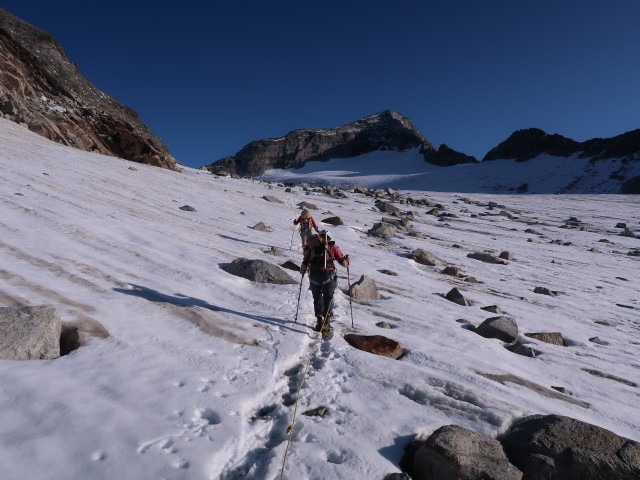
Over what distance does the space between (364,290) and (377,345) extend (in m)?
2.64

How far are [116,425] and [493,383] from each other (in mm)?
4316

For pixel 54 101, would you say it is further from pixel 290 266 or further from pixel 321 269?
pixel 321 269

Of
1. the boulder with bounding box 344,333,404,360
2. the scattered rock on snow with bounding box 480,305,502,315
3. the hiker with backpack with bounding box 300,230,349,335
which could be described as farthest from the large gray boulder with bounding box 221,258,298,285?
the scattered rock on snow with bounding box 480,305,502,315

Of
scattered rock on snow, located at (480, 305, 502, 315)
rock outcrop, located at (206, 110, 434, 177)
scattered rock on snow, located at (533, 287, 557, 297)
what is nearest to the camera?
scattered rock on snow, located at (480, 305, 502, 315)

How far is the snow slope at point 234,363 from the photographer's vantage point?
2.99 meters

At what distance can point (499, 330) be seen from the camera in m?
6.59

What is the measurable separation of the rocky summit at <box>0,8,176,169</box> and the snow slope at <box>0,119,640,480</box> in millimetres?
17449

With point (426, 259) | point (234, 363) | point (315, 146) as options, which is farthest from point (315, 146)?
point (234, 363)

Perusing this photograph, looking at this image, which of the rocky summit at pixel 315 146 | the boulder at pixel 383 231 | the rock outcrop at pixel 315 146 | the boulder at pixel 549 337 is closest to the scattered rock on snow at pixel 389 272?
the boulder at pixel 549 337

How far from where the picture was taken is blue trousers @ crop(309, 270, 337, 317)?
239 inches

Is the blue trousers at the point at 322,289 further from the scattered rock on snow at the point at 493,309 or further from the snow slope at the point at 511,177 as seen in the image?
the snow slope at the point at 511,177

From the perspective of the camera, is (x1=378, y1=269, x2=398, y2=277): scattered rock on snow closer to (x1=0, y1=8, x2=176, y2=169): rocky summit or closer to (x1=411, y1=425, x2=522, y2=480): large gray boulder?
(x1=411, y1=425, x2=522, y2=480): large gray boulder

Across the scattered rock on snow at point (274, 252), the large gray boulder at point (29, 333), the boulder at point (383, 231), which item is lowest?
the boulder at point (383, 231)

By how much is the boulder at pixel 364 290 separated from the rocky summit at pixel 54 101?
1059 inches
